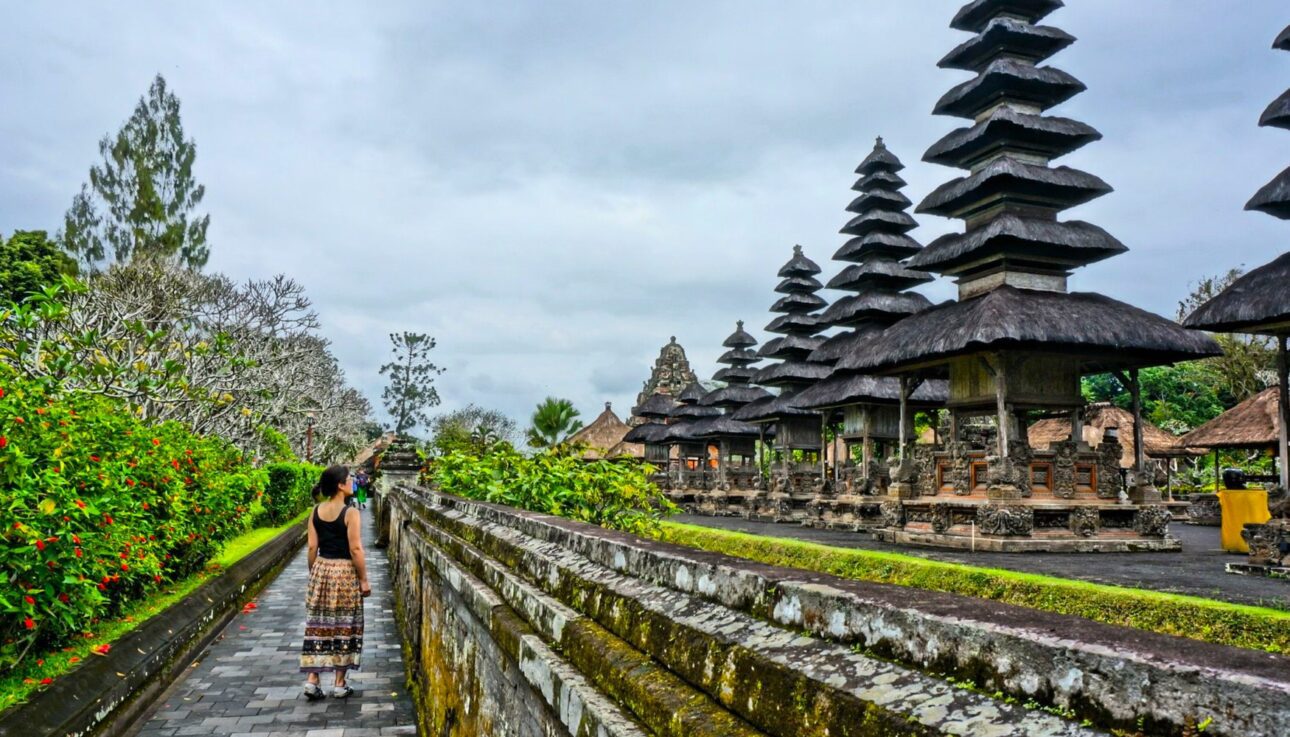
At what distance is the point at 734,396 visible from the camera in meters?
34.2

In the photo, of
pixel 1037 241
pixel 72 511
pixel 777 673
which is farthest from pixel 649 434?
pixel 777 673

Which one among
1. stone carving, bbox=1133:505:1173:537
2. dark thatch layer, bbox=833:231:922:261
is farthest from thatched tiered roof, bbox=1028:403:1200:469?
stone carving, bbox=1133:505:1173:537

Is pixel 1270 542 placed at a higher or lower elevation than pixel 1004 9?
lower

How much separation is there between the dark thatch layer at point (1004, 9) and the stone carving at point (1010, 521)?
953cm

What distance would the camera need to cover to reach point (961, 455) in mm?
14164

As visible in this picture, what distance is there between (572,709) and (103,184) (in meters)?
38.4

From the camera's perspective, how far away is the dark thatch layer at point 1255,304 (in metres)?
10.8

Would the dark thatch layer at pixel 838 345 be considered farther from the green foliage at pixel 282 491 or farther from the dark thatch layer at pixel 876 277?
the green foliage at pixel 282 491

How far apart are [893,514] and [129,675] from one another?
12.4 m

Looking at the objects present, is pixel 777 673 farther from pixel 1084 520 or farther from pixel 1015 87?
pixel 1015 87

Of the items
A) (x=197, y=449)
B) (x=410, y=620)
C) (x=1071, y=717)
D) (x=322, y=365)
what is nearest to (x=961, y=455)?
(x=410, y=620)

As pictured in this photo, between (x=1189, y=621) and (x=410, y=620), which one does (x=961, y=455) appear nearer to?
(x=1189, y=621)

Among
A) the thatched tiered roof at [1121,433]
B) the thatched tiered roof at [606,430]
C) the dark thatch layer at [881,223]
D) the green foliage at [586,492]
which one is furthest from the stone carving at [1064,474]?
the thatched tiered roof at [606,430]

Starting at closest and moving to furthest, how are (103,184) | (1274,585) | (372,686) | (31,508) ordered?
(31,508) → (372,686) → (1274,585) → (103,184)
